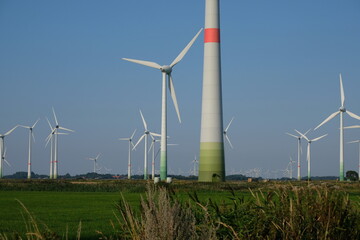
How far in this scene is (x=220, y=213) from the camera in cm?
1334

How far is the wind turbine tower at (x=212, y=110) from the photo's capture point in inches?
2788

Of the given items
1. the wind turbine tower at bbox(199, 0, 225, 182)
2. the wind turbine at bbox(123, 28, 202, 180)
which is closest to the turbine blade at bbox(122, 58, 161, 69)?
the wind turbine at bbox(123, 28, 202, 180)

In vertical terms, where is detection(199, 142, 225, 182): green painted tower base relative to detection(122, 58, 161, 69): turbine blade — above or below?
below

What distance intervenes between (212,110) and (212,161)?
226 inches

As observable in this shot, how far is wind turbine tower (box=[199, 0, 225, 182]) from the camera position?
2788 inches

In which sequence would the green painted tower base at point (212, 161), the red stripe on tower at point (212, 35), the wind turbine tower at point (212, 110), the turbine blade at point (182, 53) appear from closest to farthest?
1. the wind turbine tower at point (212, 110)
2. the green painted tower base at point (212, 161)
3. the red stripe on tower at point (212, 35)
4. the turbine blade at point (182, 53)

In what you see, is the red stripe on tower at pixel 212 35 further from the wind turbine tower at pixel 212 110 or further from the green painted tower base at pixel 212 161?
the green painted tower base at pixel 212 161

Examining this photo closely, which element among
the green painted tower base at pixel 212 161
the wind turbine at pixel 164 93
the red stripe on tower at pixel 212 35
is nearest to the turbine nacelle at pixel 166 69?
the wind turbine at pixel 164 93

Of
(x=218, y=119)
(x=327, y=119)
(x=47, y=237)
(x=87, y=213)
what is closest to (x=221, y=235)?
(x=47, y=237)

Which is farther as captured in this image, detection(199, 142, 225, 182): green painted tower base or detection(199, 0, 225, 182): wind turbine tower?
detection(199, 142, 225, 182): green painted tower base

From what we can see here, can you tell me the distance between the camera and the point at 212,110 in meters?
70.8

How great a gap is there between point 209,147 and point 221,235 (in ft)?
192

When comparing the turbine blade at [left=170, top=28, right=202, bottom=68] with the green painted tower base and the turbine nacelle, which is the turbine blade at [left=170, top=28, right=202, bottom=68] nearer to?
the turbine nacelle

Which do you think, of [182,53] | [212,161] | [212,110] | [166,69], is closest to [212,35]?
[182,53]
